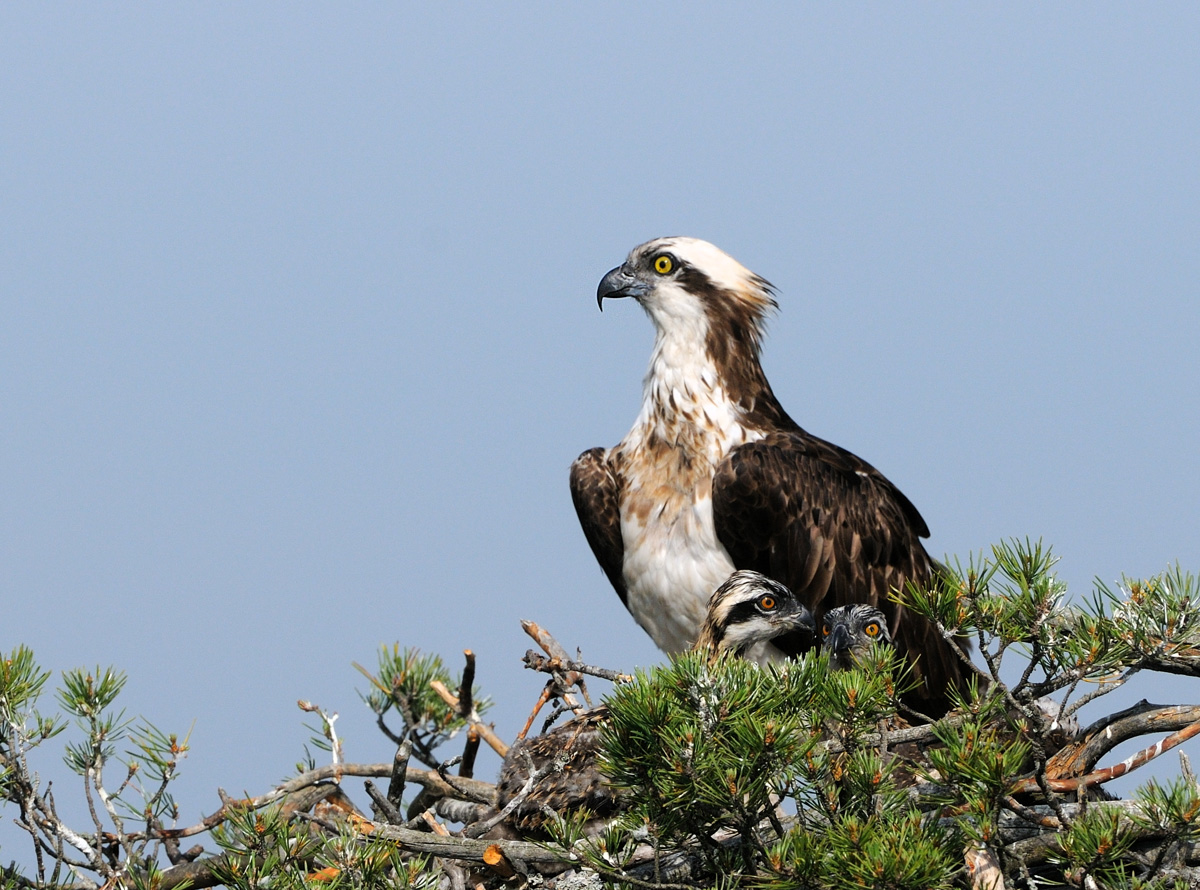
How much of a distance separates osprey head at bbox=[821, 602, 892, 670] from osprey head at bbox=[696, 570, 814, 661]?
163 millimetres

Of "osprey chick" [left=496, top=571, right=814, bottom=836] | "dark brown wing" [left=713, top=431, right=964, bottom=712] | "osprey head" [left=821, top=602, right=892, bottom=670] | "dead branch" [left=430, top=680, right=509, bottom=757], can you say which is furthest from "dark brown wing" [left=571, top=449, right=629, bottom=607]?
"osprey head" [left=821, top=602, right=892, bottom=670]

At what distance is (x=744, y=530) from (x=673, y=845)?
308 centimetres

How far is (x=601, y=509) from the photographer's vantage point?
768 cm

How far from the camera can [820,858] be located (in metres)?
3.80

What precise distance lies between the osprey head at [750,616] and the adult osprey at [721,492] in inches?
20.0

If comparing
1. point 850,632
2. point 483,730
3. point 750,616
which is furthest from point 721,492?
point 483,730

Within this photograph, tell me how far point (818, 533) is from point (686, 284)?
173 centimetres

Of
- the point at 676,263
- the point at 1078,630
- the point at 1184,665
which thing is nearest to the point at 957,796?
the point at 1078,630

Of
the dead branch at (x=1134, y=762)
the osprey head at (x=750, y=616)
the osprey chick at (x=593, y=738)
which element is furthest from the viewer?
the osprey head at (x=750, y=616)

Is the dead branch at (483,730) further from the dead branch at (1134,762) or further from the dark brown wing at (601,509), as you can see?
the dead branch at (1134,762)

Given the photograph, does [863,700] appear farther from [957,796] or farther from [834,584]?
[834,584]

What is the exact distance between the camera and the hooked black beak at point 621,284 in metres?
8.09

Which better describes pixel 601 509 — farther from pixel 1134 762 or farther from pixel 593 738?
pixel 1134 762

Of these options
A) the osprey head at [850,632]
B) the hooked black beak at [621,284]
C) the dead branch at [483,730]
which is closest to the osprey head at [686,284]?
the hooked black beak at [621,284]
